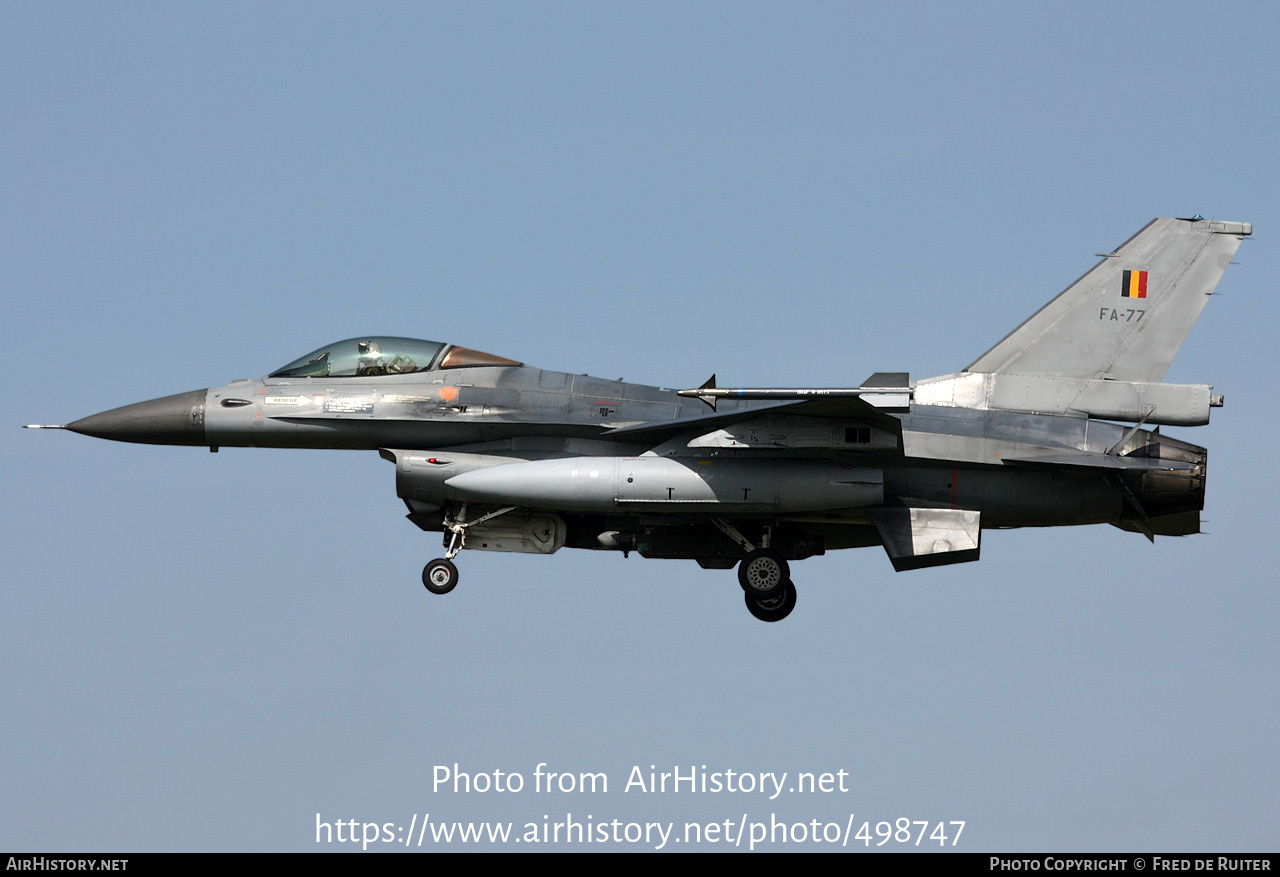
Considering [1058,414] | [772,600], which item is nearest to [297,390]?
[772,600]

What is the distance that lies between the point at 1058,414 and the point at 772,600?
4.02m

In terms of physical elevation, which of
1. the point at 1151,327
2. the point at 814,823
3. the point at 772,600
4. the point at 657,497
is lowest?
the point at 814,823

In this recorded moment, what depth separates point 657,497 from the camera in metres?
17.8

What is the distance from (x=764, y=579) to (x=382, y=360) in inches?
208

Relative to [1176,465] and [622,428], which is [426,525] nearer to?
[622,428]

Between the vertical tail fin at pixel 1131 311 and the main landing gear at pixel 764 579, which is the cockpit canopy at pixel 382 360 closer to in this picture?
the main landing gear at pixel 764 579

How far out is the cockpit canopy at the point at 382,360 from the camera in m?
19.2

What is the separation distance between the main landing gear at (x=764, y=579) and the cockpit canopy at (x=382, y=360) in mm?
3477

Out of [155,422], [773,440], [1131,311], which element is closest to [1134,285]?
[1131,311]

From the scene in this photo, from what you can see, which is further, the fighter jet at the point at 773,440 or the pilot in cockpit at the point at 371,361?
the pilot in cockpit at the point at 371,361

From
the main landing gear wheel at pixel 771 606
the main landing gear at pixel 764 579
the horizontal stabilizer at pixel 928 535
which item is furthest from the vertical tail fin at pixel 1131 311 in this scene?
the main landing gear wheel at pixel 771 606

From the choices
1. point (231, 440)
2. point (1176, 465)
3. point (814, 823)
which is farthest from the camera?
point (231, 440)

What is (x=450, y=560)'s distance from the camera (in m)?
18.7

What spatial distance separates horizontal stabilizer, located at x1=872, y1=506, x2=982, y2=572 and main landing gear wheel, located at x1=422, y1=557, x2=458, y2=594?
496 centimetres
